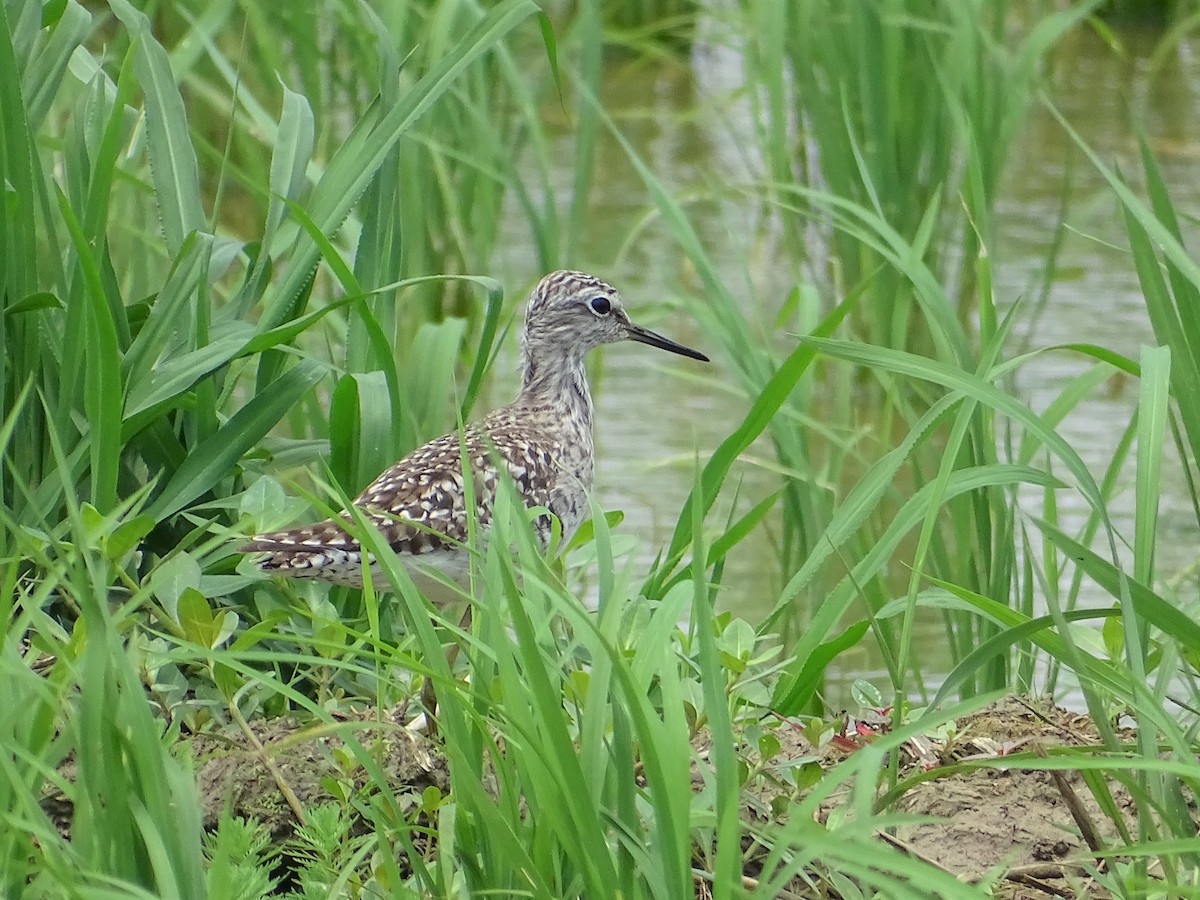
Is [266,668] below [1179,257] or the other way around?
below

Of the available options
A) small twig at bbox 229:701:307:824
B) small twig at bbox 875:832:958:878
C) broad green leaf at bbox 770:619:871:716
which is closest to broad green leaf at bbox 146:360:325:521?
small twig at bbox 229:701:307:824

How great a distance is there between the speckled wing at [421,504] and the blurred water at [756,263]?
478mm

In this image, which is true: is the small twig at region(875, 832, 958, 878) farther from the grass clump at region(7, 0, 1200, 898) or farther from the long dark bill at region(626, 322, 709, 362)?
the long dark bill at region(626, 322, 709, 362)

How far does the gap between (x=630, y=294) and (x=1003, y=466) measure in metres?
4.51

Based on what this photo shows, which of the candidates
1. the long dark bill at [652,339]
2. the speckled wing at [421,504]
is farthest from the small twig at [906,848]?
the long dark bill at [652,339]

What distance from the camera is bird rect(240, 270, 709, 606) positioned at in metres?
3.38

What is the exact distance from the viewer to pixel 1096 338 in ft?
22.0

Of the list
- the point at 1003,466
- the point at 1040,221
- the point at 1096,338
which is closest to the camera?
the point at 1003,466

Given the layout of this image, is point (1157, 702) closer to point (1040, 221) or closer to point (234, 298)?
point (234, 298)

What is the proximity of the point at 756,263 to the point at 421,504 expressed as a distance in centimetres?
392

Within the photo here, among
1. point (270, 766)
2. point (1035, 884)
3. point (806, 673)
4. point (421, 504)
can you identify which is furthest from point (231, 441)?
point (1035, 884)

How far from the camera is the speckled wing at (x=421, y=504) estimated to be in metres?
3.37

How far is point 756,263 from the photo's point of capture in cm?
740

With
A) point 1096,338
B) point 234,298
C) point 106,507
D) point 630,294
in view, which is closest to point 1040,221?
point 1096,338
